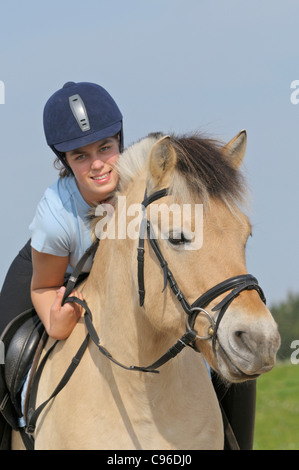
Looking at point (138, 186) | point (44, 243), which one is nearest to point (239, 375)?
point (138, 186)

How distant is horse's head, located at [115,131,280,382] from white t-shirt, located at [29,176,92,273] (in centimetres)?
95

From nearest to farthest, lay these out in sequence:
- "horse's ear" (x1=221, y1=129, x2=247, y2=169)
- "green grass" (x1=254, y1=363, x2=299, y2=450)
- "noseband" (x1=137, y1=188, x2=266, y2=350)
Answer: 1. "noseband" (x1=137, y1=188, x2=266, y2=350)
2. "horse's ear" (x1=221, y1=129, x2=247, y2=169)
3. "green grass" (x1=254, y1=363, x2=299, y2=450)

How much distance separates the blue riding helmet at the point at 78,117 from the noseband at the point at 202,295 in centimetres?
102

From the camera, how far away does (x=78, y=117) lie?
16.6 feet

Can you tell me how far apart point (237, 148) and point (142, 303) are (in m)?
1.27

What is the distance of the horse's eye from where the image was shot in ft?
13.0

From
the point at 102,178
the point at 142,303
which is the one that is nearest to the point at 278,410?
the point at 102,178

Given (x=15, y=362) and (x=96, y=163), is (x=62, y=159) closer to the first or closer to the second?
(x=96, y=163)

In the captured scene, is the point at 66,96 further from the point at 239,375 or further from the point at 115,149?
the point at 239,375

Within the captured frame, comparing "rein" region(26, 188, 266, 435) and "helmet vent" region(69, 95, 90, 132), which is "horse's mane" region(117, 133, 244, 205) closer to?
"rein" region(26, 188, 266, 435)

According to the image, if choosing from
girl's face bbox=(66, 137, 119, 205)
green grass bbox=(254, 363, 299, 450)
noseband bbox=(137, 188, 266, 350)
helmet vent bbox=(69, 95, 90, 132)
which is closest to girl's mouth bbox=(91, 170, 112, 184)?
girl's face bbox=(66, 137, 119, 205)

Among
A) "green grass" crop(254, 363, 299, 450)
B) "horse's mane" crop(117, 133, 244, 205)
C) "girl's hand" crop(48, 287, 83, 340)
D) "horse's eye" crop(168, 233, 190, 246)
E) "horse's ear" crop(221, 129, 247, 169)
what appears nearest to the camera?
"horse's eye" crop(168, 233, 190, 246)

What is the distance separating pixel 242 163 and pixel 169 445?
6.34 ft

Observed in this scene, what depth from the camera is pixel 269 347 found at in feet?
11.7
